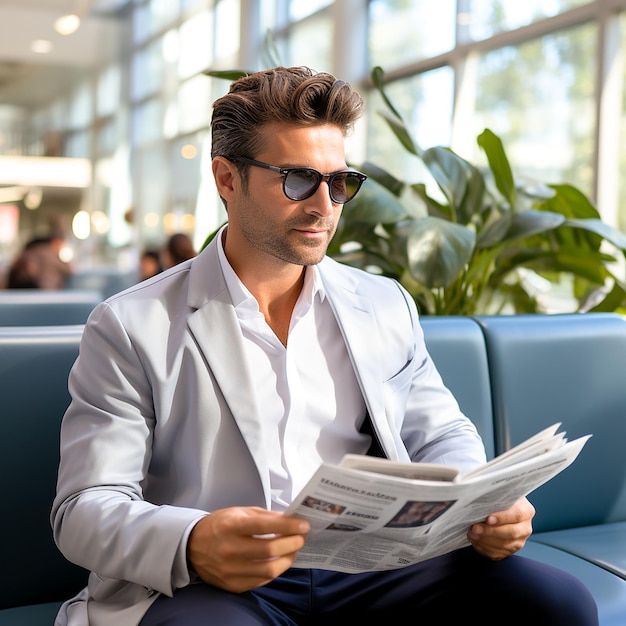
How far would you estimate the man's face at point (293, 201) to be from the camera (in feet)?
4.83

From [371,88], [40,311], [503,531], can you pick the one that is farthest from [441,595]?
[371,88]

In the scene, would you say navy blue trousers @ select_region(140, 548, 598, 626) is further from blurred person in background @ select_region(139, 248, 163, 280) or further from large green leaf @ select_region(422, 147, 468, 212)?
blurred person in background @ select_region(139, 248, 163, 280)

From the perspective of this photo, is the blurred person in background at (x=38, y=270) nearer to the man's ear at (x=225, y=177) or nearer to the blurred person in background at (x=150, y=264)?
the blurred person in background at (x=150, y=264)

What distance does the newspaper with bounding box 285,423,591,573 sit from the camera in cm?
103

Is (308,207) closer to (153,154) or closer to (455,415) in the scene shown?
(455,415)

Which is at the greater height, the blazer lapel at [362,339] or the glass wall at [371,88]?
the glass wall at [371,88]

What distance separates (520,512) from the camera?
4.23 ft

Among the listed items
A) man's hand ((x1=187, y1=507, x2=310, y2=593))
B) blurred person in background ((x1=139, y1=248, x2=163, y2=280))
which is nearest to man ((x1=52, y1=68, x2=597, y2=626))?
man's hand ((x1=187, y1=507, x2=310, y2=593))

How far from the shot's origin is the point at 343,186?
1.51 m

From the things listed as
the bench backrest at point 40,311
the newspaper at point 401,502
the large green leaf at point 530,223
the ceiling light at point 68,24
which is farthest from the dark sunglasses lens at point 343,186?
the ceiling light at point 68,24

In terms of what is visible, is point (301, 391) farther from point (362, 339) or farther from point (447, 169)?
point (447, 169)

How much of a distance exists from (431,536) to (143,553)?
40 centimetres

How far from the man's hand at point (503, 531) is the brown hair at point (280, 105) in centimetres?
71

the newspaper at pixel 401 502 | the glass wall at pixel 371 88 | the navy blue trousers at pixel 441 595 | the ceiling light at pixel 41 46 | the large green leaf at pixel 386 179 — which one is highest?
the ceiling light at pixel 41 46
